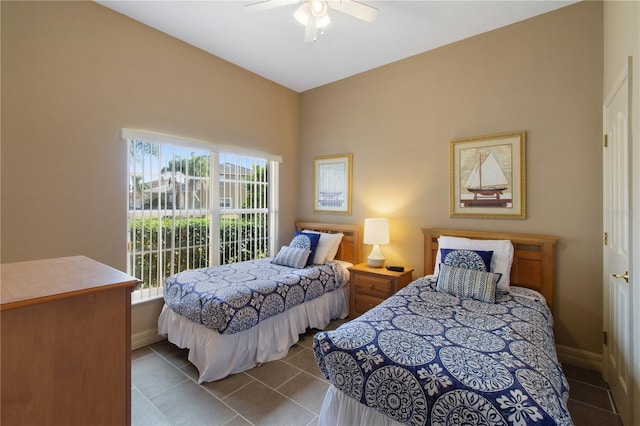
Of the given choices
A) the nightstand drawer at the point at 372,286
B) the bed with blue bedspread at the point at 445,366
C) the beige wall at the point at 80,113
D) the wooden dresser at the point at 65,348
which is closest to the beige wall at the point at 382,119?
the beige wall at the point at 80,113

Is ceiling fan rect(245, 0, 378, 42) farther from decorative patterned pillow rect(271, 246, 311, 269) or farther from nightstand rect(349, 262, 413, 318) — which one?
nightstand rect(349, 262, 413, 318)

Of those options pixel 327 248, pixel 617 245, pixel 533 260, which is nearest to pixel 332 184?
pixel 327 248

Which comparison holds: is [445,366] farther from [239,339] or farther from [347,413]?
[239,339]

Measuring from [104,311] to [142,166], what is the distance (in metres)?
2.37

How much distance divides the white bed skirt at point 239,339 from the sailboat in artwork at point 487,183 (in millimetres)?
1928

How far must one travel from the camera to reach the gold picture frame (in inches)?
155

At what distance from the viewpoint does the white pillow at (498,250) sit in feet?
8.23

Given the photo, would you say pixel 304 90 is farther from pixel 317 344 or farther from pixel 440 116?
pixel 317 344

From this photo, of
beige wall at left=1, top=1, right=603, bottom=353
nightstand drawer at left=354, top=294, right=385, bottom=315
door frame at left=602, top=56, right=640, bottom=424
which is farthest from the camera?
nightstand drawer at left=354, top=294, right=385, bottom=315

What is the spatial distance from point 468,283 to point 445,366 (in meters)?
1.12

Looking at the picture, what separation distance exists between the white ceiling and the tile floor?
312 centimetres

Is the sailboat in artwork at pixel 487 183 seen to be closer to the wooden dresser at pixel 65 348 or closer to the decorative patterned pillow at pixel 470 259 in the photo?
the decorative patterned pillow at pixel 470 259

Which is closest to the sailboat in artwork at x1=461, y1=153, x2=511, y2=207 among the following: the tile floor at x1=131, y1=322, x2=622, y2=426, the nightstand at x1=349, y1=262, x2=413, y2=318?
the nightstand at x1=349, y1=262, x2=413, y2=318

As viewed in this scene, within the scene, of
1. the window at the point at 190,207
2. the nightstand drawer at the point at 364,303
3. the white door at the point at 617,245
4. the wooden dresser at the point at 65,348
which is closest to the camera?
the wooden dresser at the point at 65,348
